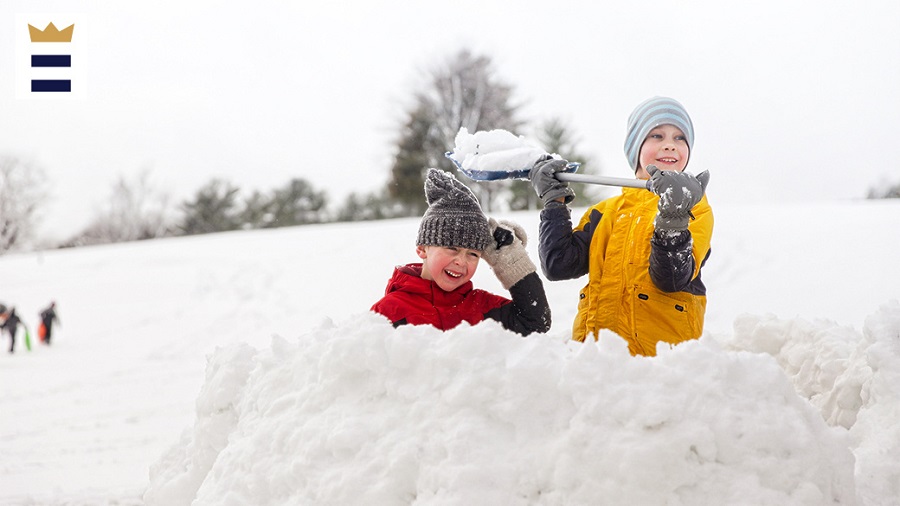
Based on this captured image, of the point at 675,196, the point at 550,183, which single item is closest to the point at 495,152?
the point at 550,183

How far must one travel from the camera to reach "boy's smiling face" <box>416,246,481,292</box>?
9.41 ft

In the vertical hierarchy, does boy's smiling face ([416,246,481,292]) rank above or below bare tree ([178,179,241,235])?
above

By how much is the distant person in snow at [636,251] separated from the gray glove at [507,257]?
0.12 meters

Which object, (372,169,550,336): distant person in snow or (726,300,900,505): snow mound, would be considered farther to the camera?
(372,169,550,336): distant person in snow

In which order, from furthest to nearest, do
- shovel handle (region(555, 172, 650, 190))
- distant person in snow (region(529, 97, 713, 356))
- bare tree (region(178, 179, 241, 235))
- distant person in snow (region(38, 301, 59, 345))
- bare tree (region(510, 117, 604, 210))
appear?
1. bare tree (region(178, 179, 241, 235))
2. bare tree (region(510, 117, 604, 210))
3. distant person in snow (region(38, 301, 59, 345))
4. distant person in snow (region(529, 97, 713, 356))
5. shovel handle (region(555, 172, 650, 190))

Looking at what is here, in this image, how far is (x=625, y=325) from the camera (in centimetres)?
274

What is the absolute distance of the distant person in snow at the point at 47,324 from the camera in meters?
13.1

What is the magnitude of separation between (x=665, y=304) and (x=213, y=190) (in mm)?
29316

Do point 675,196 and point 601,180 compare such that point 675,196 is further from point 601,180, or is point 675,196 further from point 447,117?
point 447,117

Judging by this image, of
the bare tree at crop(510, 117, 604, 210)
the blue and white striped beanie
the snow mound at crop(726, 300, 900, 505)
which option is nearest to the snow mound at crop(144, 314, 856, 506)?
the snow mound at crop(726, 300, 900, 505)

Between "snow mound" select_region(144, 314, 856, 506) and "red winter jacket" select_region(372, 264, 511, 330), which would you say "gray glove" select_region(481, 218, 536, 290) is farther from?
"snow mound" select_region(144, 314, 856, 506)

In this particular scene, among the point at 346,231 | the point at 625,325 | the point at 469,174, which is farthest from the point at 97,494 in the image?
the point at 346,231

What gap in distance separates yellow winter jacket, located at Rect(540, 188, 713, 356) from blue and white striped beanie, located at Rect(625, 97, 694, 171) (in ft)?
0.74

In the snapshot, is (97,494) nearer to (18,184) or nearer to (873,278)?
(873,278)
